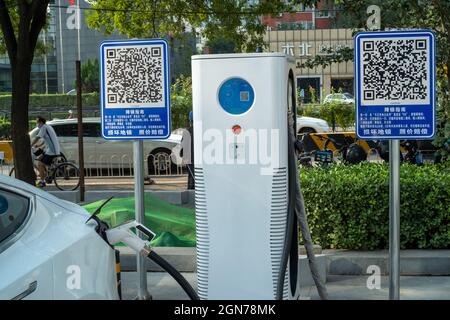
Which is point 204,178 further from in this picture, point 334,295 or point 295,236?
point 334,295

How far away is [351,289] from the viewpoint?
7.01 metres

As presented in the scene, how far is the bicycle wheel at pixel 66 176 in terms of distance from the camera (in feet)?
53.6

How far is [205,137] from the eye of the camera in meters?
5.27

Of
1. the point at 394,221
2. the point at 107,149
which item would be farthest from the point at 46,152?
the point at 394,221

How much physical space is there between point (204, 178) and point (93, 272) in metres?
1.91

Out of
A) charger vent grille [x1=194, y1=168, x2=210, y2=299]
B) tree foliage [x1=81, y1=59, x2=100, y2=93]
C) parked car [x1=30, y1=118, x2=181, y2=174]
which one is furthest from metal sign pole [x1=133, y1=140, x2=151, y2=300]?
tree foliage [x1=81, y1=59, x2=100, y2=93]

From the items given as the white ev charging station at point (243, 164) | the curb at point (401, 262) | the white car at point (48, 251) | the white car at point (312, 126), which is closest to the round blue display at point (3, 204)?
the white car at point (48, 251)

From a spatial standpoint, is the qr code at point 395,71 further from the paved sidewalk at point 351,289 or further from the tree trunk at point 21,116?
the tree trunk at point 21,116

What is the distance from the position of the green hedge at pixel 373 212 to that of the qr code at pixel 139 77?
2461 mm

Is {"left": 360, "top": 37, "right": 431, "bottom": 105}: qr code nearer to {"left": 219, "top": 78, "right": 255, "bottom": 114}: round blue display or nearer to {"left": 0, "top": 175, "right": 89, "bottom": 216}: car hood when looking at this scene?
{"left": 219, "top": 78, "right": 255, "bottom": 114}: round blue display

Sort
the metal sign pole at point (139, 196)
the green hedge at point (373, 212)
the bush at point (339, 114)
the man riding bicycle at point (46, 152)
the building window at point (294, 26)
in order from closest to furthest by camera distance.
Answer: the metal sign pole at point (139, 196)
the green hedge at point (373, 212)
the man riding bicycle at point (46, 152)
the bush at point (339, 114)
the building window at point (294, 26)

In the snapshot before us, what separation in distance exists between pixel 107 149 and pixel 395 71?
1544 cm

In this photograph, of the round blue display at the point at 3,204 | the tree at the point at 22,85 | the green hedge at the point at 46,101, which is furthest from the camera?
the green hedge at the point at 46,101

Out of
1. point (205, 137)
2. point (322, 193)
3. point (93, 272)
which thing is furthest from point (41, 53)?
point (93, 272)
